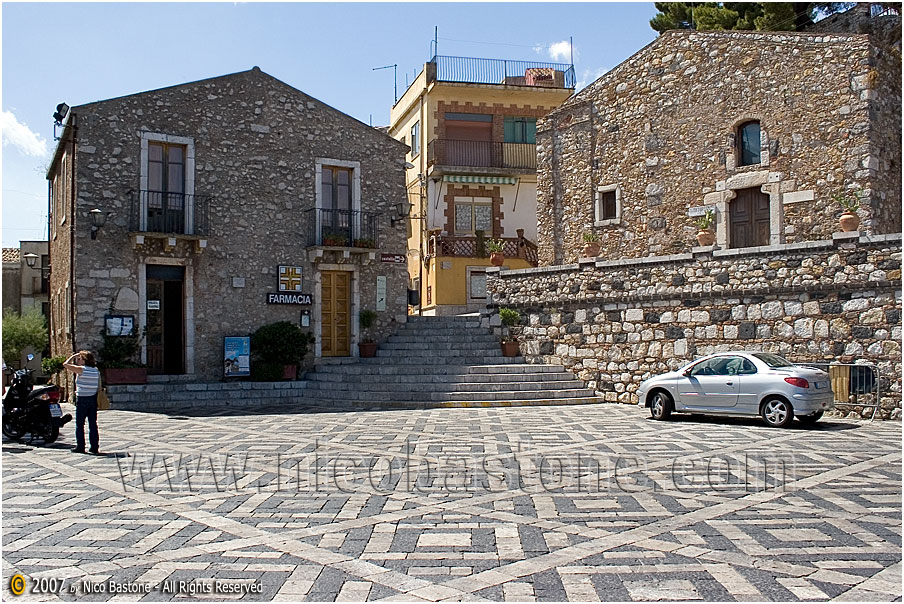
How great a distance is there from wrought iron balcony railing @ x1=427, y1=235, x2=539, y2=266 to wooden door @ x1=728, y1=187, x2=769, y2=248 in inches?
328

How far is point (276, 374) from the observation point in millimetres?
18859

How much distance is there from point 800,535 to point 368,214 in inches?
643

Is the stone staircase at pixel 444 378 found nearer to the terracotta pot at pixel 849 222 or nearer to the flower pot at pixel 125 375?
the flower pot at pixel 125 375

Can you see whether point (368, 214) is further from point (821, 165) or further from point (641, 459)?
point (641, 459)

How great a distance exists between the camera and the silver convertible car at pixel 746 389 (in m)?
12.4

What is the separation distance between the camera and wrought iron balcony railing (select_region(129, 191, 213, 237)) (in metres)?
18.3

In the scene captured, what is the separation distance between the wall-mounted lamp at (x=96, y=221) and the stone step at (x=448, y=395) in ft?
19.9

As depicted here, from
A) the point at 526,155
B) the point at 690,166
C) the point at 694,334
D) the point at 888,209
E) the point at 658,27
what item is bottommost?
the point at 694,334

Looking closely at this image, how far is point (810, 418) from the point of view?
1275 centimetres

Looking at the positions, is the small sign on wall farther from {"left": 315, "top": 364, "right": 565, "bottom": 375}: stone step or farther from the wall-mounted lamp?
the wall-mounted lamp

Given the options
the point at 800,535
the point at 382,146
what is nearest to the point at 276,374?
the point at 382,146

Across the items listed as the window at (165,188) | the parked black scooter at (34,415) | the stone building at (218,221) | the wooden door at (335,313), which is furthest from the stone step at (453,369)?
the parked black scooter at (34,415)

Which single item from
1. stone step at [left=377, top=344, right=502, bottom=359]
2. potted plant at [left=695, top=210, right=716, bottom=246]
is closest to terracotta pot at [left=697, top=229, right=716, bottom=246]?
potted plant at [left=695, top=210, right=716, bottom=246]

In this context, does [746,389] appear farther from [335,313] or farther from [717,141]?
[335,313]
